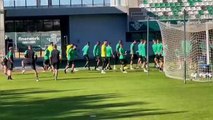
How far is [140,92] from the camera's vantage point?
21625 mm

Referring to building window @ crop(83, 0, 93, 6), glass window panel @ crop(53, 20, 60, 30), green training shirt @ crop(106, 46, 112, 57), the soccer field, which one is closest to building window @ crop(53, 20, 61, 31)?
glass window panel @ crop(53, 20, 60, 30)

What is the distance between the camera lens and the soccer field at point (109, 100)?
15680mm

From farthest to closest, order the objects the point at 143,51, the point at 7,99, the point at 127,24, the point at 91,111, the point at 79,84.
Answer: the point at 127,24
the point at 143,51
the point at 79,84
the point at 7,99
the point at 91,111

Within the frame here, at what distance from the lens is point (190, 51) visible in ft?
93.3

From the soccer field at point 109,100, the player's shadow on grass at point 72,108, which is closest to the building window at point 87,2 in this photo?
the soccer field at point 109,100

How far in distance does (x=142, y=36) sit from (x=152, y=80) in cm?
3089

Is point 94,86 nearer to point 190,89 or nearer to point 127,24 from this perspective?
point 190,89

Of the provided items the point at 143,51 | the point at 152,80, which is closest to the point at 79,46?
the point at 143,51

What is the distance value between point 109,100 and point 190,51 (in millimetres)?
10125

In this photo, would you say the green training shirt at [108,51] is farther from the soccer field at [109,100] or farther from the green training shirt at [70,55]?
the soccer field at [109,100]

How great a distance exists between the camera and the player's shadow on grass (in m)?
15.7

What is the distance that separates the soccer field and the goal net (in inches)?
55.4

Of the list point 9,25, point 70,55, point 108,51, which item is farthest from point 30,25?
point 108,51

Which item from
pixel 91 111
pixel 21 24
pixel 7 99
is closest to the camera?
pixel 91 111
